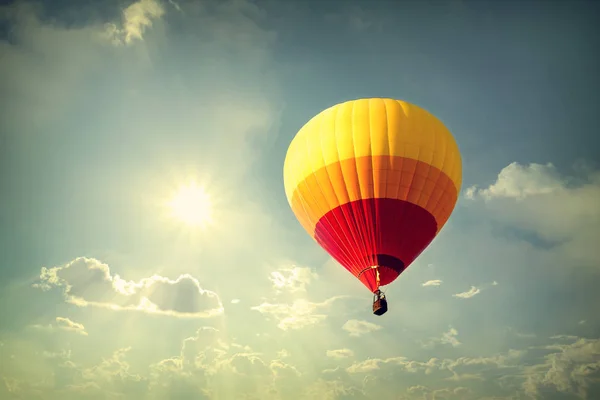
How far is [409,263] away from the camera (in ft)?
73.0

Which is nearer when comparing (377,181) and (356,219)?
(377,181)

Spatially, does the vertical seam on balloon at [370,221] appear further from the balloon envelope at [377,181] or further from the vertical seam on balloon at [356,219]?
the vertical seam on balloon at [356,219]

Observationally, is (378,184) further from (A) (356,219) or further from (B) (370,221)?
(A) (356,219)

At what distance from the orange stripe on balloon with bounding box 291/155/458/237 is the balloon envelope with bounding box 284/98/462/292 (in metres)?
0.06

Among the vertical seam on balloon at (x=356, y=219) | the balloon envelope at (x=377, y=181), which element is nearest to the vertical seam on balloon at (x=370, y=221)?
the balloon envelope at (x=377, y=181)

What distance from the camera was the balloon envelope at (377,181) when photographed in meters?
20.8

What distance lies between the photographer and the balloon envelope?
819 inches

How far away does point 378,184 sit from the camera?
2073 cm

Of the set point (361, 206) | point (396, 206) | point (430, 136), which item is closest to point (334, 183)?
point (361, 206)

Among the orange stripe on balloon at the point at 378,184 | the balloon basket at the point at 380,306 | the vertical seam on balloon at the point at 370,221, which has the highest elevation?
the orange stripe on balloon at the point at 378,184

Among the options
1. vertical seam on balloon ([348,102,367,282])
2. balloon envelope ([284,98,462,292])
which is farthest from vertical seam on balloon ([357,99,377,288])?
vertical seam on balloon ([348,102,367,282])

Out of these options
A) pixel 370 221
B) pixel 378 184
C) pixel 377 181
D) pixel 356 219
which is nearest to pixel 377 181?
pixel 377 181

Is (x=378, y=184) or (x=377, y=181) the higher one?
(x=377, y=181)

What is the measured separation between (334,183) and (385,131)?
165 inches
